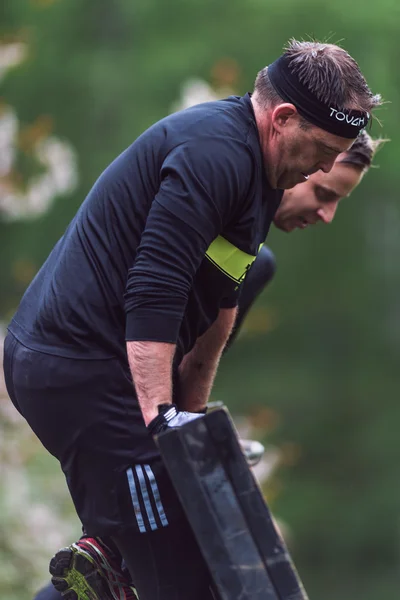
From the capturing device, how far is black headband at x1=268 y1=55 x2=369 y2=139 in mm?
2555

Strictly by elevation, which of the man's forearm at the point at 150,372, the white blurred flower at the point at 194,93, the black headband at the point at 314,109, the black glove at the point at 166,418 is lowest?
the black glove at the point at 166,418

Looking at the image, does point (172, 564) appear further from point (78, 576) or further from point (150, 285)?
point (150, 285)

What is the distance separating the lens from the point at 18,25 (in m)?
7.35

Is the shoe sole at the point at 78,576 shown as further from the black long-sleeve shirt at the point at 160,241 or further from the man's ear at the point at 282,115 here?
the man's ear at the point at 282,115

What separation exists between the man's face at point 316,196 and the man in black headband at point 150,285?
1116 mm

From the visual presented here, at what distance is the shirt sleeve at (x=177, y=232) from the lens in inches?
96.6

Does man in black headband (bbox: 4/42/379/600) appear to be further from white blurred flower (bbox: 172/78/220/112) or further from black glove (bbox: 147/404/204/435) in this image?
white blurred flower (bbox: 172/78/220/112)

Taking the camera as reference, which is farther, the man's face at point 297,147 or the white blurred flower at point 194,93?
the white blurred flower at point 194,93

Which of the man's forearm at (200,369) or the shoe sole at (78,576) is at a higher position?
the man's forearm at (200,369)

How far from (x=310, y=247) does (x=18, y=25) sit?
2699 millimetres

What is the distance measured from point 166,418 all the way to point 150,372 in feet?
0.38

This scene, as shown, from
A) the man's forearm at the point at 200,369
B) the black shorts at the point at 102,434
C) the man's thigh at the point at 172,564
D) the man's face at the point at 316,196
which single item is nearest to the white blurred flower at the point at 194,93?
the man's face at the point at 316,196

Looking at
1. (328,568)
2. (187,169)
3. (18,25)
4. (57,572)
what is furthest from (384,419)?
(187,169)

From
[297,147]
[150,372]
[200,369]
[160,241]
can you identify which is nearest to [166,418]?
[150,372]
